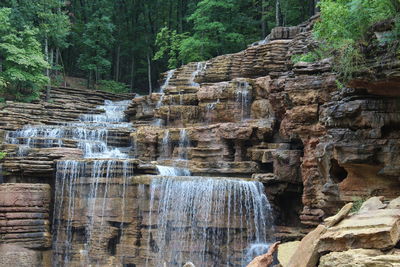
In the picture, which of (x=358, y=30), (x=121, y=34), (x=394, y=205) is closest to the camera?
(x=394, y=205)

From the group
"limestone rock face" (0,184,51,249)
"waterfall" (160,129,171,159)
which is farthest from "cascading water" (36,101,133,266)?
"waterfall" (160,129,171,159)

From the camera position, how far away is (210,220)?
14414 millimetres

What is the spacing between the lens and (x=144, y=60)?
41.1 metres

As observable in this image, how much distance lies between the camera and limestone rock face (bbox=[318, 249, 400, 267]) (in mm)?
5602

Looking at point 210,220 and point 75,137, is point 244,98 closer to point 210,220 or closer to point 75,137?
point 210,220

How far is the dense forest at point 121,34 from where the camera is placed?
26188mm

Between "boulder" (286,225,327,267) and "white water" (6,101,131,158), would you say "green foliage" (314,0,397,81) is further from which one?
"white water" (6,101,131,158)

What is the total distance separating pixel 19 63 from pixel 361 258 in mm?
23217

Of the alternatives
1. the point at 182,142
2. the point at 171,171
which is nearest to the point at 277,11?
the point at 182,142

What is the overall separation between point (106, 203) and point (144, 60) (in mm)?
26713

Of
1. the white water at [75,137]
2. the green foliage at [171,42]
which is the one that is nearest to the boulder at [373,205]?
the white water at [75,137]

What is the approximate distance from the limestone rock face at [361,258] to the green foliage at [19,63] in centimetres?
2160

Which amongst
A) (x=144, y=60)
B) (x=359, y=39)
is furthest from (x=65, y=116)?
(x=359, y=39)

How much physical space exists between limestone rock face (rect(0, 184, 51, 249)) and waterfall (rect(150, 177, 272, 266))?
15.2 ft
